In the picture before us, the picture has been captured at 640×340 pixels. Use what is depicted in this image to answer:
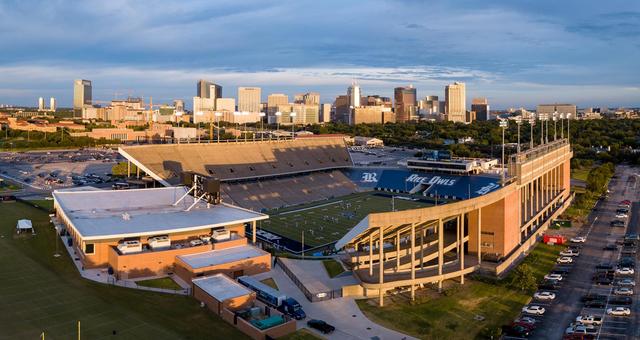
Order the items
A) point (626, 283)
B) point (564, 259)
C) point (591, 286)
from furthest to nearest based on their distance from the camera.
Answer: point (564, 259) → point (591, 286) → point (626, 283)

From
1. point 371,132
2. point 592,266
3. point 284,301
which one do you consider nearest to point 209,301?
point 284,301

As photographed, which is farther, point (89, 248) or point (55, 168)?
point (55, 168)

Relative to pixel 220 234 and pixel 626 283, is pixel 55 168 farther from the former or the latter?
pixel 626 283

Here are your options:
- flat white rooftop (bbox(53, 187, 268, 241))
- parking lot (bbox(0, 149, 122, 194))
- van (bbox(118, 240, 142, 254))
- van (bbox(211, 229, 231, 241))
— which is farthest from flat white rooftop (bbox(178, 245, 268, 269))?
parking lot (bbox(0, 149, 122, 194))

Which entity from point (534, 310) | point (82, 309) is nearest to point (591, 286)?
point (534, 310)

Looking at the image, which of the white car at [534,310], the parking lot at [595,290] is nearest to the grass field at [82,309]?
the white car at [534,310]

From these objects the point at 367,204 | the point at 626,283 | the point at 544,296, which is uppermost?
the point at 367,204
